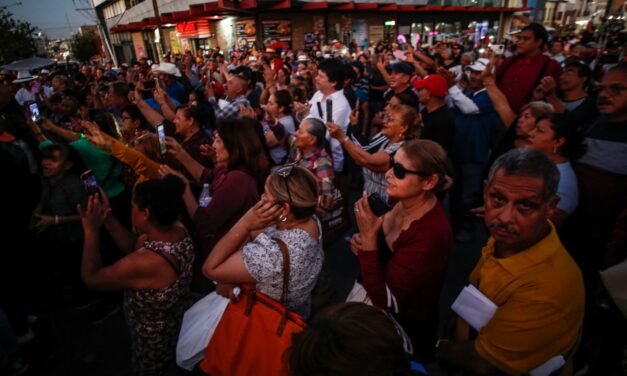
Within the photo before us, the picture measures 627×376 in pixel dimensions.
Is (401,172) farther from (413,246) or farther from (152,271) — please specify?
(152,271)

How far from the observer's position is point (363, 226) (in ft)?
6.38

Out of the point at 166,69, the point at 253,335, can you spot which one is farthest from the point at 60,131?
the point at 166,69

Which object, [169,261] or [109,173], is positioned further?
[109,173]

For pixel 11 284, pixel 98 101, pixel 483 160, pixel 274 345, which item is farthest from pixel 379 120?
pixel 98 101

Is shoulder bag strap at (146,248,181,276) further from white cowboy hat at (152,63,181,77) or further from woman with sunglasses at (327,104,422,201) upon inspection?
white cowboy hat at (152,63,181,77)

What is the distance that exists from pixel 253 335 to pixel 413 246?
0.99 metres

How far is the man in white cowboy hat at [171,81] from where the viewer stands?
725 cm

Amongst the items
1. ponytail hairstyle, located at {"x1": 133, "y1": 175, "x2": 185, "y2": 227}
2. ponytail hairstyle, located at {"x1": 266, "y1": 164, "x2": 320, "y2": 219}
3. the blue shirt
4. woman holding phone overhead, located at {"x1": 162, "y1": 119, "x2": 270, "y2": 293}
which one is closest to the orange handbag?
ponytail hairstyle, located at {"x1": 266, "y1": 164, "x2": 320, "y2": 219}

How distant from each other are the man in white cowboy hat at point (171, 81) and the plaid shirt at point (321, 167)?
496 centimetres

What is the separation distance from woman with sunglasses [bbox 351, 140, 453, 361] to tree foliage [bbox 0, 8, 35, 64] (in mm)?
30265

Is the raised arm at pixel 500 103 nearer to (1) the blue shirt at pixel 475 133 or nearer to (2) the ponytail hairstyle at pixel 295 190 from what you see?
(1) the blue shirt at pixel 475 133

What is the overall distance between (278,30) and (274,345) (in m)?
22.4

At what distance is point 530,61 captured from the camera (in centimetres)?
464

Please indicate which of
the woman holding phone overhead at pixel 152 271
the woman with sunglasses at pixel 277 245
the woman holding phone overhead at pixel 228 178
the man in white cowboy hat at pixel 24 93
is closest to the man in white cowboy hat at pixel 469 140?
the woman holding phone overhead at pixel 228 178
